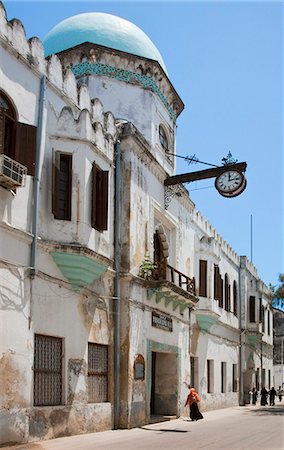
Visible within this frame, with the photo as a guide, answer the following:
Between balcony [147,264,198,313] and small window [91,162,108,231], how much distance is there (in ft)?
10.6

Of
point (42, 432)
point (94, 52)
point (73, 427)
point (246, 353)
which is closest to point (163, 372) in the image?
point (73, 427)

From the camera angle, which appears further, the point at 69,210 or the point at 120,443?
the point at 69,210

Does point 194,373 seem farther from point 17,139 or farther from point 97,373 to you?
point 17,139

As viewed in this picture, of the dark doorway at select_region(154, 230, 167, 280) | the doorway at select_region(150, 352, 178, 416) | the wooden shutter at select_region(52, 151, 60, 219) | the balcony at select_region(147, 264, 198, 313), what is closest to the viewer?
the wooden shutter at select_region(52, 151, 60, 219)

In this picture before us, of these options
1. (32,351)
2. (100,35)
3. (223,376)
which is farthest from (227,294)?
(32,351)

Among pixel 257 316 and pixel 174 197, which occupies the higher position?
pixel 174 197

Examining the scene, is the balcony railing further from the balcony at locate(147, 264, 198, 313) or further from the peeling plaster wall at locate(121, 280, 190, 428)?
the peeling plaster wall at locate(121, 280, 190, 428)

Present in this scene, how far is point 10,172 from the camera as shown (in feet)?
37.4

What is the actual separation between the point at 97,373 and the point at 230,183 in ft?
23.3

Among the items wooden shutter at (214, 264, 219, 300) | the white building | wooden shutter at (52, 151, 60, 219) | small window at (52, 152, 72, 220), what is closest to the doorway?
the white building

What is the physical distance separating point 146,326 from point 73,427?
4611 mm

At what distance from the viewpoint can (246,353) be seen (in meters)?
34.0

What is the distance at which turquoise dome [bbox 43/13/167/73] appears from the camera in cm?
2039

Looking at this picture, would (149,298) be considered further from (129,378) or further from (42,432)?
(42,432)
